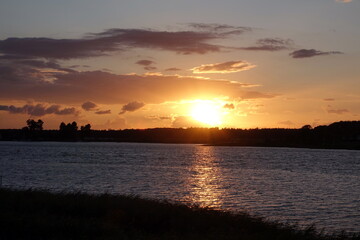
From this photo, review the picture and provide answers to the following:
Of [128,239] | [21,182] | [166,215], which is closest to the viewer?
[128,239]

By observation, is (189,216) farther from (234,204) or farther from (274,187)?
(274,187)

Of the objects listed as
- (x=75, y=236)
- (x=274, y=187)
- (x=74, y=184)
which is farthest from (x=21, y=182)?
(x=75, y=236)

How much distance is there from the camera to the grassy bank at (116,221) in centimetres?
2073

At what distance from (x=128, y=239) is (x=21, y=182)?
141 ft

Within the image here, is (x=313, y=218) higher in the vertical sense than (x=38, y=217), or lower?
lower

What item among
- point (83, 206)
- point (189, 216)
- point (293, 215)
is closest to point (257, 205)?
point (293, 215)

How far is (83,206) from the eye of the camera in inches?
1086

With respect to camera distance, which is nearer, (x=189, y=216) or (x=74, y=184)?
(x=189, y=216)

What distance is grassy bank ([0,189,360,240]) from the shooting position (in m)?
20.7

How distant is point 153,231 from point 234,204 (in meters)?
21.6

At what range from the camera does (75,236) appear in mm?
20156

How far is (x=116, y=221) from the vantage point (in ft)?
81.5

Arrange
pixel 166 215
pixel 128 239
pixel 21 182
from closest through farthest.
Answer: pixel 128 239
pixel 166 215
pixel 21 182

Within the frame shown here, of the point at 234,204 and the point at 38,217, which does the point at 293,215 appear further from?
the point at 38,217
